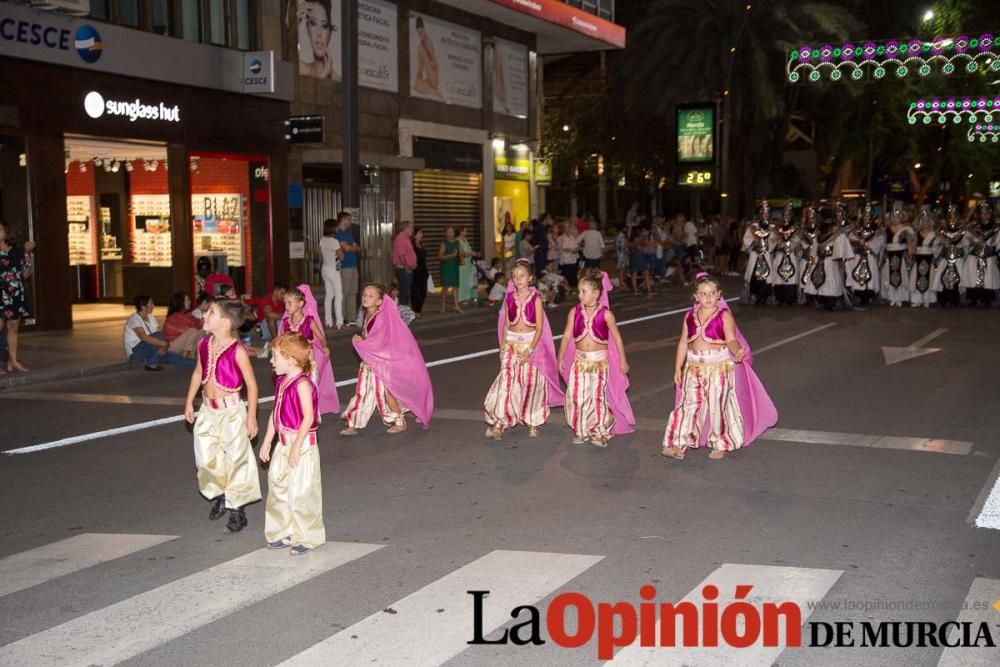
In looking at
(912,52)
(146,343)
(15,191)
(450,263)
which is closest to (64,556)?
(146,343)

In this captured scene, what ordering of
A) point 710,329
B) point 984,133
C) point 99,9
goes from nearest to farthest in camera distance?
point 710,329 → point 99,9 → point 984,133

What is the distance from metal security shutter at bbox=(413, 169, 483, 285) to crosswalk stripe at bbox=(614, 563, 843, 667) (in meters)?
22.1

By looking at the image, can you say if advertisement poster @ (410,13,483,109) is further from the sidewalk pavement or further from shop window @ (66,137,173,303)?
the sidewalk pavement

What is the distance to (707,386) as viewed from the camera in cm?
879

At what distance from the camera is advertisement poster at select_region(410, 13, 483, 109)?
2741cm

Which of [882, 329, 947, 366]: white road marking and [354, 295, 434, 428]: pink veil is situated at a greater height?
[354, 295, 434, 428]: pink veil

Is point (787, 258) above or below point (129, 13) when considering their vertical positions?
below

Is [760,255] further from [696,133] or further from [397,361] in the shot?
[696,133]

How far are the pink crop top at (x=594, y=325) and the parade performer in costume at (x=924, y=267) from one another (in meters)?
15.0

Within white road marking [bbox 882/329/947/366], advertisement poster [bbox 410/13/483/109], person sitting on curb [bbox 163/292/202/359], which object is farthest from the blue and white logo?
white road marking [bbox 882/329/947/366]

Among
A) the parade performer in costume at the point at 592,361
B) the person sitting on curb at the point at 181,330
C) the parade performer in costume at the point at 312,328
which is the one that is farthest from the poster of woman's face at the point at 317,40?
the parade performer in costume at the point at 592,361

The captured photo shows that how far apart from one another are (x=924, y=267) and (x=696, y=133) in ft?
49.5

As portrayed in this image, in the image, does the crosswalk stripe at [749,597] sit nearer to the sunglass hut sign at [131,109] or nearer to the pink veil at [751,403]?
the pink veil at [751,403]

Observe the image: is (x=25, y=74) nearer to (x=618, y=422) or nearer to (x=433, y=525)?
(x=618, y=422)
